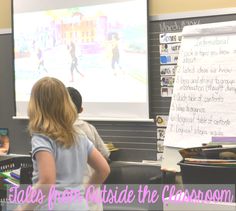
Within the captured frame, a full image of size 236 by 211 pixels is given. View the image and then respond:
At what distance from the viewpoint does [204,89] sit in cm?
294

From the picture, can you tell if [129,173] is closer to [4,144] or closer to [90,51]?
[90,51]

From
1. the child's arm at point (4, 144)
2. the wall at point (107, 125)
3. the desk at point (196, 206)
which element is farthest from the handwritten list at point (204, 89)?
the child's arm at point (4, 144)

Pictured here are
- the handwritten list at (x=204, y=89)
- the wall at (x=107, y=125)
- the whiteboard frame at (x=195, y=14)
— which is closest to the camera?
the handwritten list at (x=204, y=89)

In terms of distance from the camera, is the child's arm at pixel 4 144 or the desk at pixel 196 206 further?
the child's arm at pixel 4 144

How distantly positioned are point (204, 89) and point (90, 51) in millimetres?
1169

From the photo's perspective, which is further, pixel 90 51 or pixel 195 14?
pixel 90 51

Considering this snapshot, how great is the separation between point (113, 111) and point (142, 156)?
0.44 m

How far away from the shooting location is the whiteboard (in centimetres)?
285

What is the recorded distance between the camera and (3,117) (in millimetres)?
4164

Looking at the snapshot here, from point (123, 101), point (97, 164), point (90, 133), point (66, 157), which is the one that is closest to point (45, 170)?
point (66, 157)

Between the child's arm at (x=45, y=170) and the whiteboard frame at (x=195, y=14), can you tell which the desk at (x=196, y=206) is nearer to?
the child's arm at (x=45, y=170)

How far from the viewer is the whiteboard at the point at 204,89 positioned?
285 centimetres

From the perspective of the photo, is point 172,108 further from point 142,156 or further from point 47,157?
point 47,157

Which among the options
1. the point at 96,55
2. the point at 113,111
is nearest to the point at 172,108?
the point at 113,111
